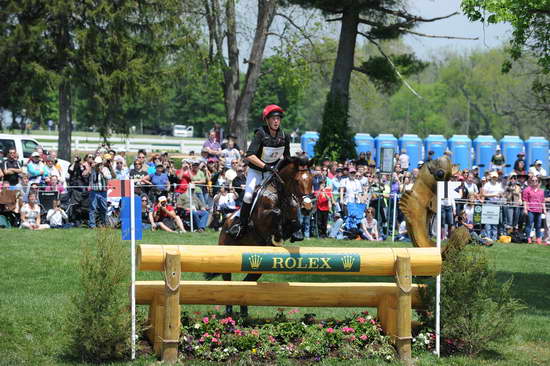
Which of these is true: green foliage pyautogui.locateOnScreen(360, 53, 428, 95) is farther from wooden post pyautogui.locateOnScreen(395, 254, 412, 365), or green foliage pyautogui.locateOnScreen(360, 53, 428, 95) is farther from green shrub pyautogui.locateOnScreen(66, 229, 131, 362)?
green shrub pyautogui.locateOnScreen(66, 229, 131, 362)

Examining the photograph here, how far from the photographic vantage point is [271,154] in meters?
10.1

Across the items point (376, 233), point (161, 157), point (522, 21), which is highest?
point (522, 21)

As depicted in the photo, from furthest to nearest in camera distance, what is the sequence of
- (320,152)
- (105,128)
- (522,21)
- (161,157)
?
(105,128)
(320,152)
(161,157)
(522,21)

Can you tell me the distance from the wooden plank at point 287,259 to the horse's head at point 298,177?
71 centimetres

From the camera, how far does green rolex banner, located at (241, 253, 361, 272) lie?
8758 millimetres

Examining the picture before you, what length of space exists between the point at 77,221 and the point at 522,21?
1228cm

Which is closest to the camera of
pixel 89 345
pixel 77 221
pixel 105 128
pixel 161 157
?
pixel 89 345

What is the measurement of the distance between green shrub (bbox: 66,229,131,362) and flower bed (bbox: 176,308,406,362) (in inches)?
29.8

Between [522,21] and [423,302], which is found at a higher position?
[522,21]

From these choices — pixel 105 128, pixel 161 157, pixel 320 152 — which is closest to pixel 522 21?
pixel 161 157

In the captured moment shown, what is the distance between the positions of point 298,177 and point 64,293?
5.09 metres

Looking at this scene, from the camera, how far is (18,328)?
965cm

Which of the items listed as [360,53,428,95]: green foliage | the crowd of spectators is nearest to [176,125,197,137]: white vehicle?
[360,53,428,95]: green foliage

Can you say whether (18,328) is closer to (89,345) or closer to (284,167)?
(89,345)
